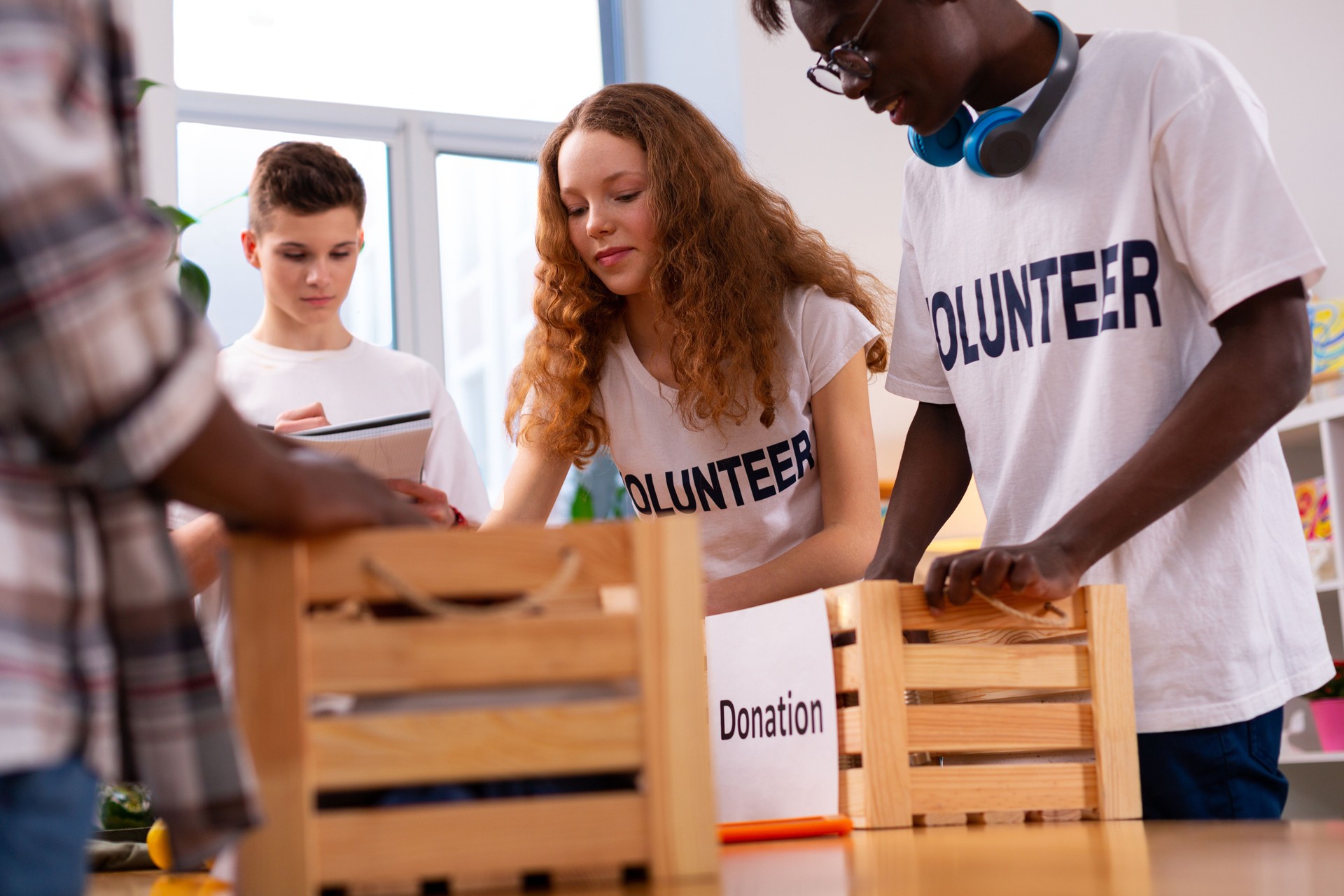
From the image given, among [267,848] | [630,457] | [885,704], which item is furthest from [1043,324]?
[267,848]

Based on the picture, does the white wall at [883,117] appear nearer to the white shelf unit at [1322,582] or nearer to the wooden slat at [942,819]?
the white shelf unit at [1322,582]

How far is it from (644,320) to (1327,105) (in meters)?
2.65

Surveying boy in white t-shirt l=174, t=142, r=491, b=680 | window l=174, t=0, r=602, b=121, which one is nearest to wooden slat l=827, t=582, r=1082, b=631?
boy in white t-shirt l=174, t=142, r=491, b=680

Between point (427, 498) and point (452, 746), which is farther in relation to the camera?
point (427, 498)

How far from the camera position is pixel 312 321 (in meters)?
2.25

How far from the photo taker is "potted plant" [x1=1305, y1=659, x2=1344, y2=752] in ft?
9.12

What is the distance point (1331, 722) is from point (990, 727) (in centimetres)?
219

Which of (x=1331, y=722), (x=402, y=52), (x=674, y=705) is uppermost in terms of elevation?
(x=402, y=52)

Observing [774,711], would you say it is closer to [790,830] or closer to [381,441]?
[790,830]

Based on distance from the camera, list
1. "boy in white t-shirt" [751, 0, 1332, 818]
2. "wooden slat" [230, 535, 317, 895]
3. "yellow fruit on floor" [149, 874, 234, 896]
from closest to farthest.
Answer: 1. "wooden slat" [230, 535, 317, 895]
2. "yellow fruit on floor" [149, 874, 234, 896]
3. "boy in white t-shirt" [751, 0, 1332, 818]

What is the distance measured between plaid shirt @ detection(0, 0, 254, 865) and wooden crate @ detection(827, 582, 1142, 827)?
56cm

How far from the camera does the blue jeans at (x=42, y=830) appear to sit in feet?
1.60

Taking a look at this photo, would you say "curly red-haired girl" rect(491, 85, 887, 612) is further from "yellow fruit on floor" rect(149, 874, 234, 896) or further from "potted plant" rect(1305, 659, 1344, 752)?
"potted plant" rect(1305, 659, 1344, 752)

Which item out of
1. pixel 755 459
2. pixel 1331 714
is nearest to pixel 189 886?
pixel 755 459
